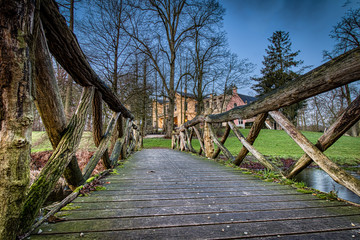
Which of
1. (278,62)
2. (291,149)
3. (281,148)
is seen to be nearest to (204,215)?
(291,149)

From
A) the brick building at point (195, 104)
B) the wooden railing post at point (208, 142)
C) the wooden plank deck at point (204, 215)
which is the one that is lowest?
the wooden plank deck at point (204, 215)

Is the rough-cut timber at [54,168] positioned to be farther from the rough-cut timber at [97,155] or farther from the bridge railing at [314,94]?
the bridge railing at [314,94]

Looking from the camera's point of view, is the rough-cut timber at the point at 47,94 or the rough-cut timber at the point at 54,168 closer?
the rough-cut timber at the point at 54,168

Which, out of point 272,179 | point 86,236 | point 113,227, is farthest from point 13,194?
point 272,179

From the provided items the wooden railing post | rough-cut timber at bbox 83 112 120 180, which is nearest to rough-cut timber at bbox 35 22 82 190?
rough-cut timber at bbox 83 112 120 180

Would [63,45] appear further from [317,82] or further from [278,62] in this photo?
[278,62]

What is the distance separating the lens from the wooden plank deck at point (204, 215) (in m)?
1.12

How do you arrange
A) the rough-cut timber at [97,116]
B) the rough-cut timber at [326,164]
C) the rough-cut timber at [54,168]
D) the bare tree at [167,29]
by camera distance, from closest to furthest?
the rough-cut timber at [54,168], the rough-cut timber at [326,164], the rough-cut timber at [97,116], the bare tree at [167,29]

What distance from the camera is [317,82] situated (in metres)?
1.84

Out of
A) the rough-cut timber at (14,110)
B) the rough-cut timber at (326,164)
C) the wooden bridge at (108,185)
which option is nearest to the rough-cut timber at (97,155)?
the wooden bridge at (108,185)

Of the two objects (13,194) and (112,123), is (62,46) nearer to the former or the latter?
(13,194)

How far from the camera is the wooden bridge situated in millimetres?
884

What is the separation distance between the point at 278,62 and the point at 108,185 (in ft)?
→ 79.2

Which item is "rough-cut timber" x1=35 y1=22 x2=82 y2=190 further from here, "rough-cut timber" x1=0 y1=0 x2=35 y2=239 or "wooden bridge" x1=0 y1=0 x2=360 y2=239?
"rough-cut timber" x1=0 y1=0 x2=35 y2=239
